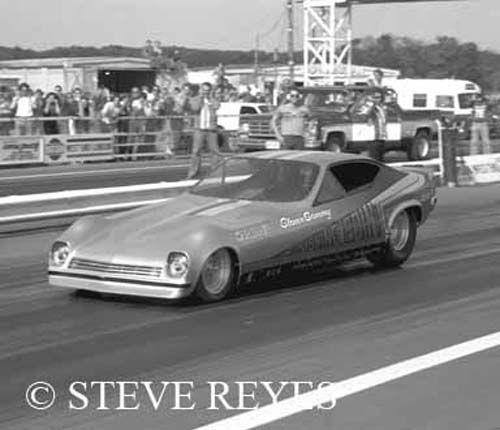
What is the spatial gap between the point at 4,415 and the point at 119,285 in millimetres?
2589

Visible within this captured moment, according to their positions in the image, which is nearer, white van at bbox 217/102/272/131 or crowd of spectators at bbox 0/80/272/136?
crowd of spectators at bbox 0/80/272/136

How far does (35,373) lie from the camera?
601cm

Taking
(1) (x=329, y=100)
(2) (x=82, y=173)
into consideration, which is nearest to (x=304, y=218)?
(2) (x=82, y=173)

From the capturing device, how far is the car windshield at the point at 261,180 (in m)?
8.86

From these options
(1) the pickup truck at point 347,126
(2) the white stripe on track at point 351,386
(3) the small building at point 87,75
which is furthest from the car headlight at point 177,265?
(3) the small building at point 87,75

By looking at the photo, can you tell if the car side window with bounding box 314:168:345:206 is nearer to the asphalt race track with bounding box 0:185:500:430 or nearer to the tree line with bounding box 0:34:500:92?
the asphalt race track with bounding box 0:185:500:430

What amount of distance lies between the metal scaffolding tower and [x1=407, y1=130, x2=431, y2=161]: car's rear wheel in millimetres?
15731

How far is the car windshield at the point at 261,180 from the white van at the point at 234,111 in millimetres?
20563

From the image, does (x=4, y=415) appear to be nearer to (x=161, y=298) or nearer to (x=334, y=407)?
(x=334, y=407)

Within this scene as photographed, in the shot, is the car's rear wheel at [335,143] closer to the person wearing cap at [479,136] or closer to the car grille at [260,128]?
the car grille at [260,128]

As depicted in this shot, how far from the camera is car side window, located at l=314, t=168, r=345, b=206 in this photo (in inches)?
353

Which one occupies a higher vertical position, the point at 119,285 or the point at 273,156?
the point at 273,156

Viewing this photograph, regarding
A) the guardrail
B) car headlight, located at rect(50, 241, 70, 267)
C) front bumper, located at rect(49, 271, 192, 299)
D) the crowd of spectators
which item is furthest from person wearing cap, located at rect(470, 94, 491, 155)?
front bumper, located at rect(49, 271, 192, 299)

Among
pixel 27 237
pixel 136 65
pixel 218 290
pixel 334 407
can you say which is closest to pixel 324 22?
pixel 136 65
